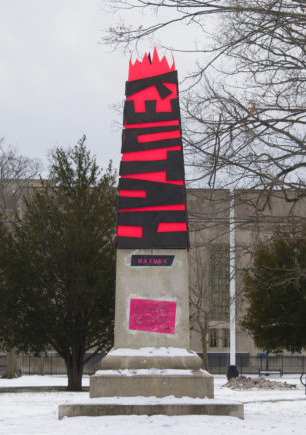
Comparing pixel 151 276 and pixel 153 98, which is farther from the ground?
→ pixel 153 98

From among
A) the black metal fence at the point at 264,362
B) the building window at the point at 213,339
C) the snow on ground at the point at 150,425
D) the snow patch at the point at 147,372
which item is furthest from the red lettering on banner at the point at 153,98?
the building window at the point at 213,339

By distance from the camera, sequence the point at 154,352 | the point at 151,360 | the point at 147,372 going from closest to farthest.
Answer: the point at 147,372
the point at 151,360
the point at 154,352

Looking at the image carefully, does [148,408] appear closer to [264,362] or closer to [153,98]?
[153,98]

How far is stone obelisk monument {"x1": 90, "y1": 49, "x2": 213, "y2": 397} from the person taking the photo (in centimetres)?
1144

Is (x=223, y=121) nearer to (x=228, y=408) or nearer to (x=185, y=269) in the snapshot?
(x=185, y=269)

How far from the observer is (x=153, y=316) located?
39.4ft

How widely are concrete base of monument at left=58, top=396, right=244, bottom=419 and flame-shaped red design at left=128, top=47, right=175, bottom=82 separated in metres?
5.85

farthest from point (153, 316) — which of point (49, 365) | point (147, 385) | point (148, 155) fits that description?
point (49, 365)

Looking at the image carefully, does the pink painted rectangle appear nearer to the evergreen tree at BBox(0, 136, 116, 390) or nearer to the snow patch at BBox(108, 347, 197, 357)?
the snow patch at BBox(108, 347, 197, 357)

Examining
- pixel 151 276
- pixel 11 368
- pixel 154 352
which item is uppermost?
pixel 151 276

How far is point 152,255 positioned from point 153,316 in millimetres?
1077

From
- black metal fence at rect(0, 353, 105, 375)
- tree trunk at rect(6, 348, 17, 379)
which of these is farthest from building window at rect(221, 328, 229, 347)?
tree trunk at rect(6, 348, 17, 379)

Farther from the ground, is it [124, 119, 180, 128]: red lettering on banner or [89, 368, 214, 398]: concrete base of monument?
[124, 119, 180, 128]: red lettering on banner

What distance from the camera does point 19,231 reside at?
74.4ft
